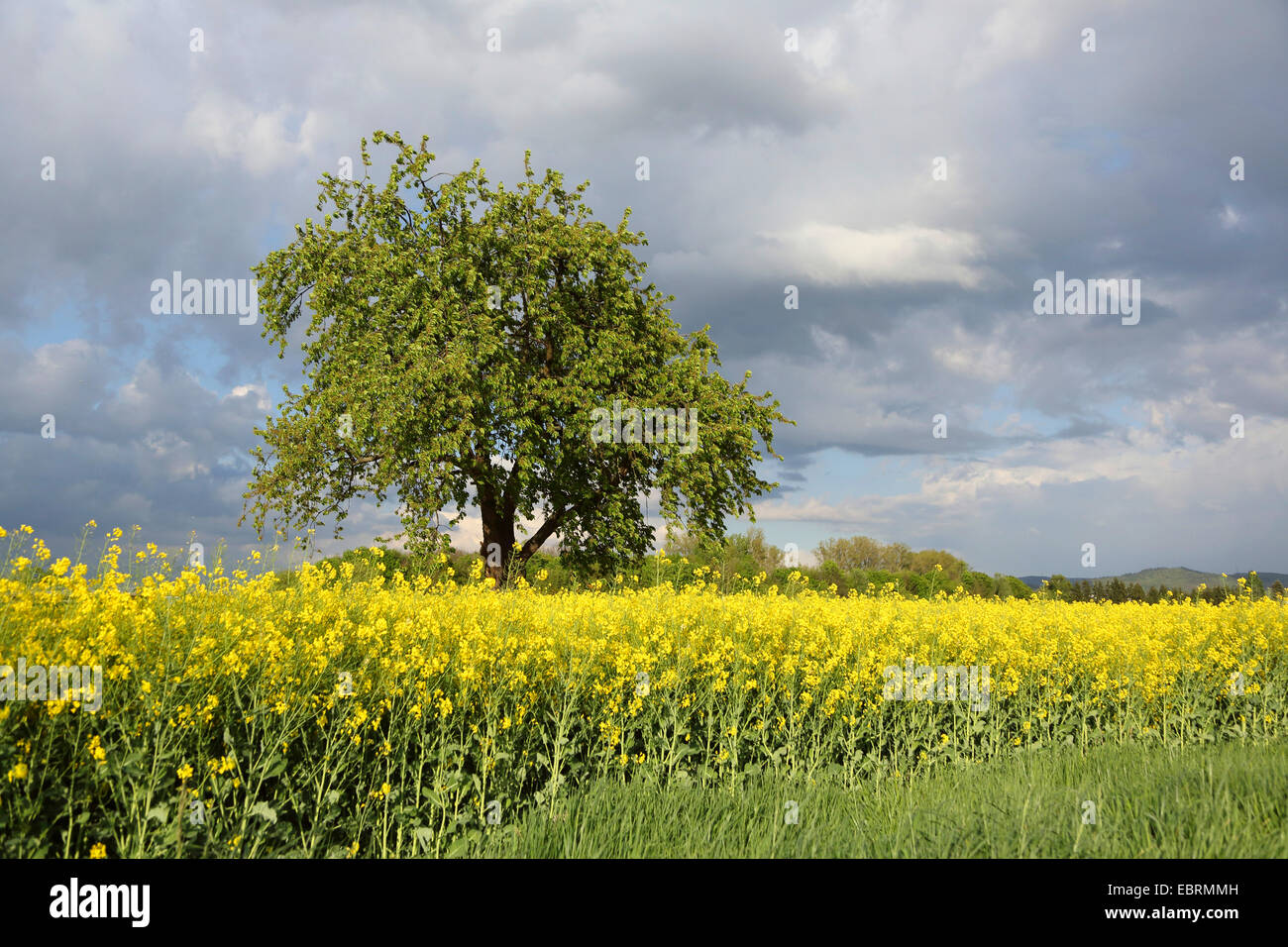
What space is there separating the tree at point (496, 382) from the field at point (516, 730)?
30.4 feet

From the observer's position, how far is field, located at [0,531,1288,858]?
3.81 metres

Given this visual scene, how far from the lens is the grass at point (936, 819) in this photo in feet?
13.3

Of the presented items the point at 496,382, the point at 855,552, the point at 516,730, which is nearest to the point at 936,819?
the point at 516,730

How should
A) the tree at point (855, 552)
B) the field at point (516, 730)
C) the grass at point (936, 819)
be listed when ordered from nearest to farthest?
the field at point (516, 730)
the grass at point (936, 819)
the tree at point (855, 552)

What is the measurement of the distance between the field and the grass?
0.03 m

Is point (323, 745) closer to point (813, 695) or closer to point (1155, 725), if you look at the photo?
point (813, 695)

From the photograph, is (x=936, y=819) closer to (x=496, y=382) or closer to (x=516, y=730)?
(x=516, y=730)

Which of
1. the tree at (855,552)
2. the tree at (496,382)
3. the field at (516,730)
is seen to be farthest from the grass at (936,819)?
the tree at (855,552)

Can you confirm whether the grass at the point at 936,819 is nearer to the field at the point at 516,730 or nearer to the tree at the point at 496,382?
the field at the point at 516,730

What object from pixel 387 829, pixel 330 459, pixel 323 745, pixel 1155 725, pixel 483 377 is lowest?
pixel 1155 725

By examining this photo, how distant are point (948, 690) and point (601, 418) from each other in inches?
458

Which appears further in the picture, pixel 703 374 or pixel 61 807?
pixel 703 374
